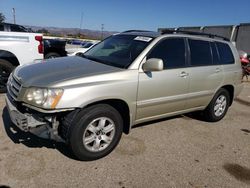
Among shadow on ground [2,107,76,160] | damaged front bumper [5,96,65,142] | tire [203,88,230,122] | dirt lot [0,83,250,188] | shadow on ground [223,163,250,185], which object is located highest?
damaged front bumper [5,96,65,142]

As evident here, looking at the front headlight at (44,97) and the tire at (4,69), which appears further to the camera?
the tire at (4,69)

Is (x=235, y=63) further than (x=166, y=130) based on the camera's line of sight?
Yes

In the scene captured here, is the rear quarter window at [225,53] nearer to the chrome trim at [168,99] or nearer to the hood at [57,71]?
the chrome trim at [168,99]

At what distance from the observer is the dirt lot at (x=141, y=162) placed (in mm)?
2896

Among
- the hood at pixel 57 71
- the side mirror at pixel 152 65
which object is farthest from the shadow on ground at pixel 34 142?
the side mirror at pixel 152 65

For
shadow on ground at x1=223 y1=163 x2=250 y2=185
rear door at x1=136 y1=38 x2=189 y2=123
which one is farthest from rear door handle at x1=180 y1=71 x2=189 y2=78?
shadow on ground at x1=223 y1=163 x2=250 y2=185

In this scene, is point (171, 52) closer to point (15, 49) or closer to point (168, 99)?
point (168, 99)

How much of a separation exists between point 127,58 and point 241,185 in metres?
2.27

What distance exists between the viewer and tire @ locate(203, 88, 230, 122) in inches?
193

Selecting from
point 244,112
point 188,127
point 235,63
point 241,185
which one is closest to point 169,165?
point 241,185

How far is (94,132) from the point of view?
321cm

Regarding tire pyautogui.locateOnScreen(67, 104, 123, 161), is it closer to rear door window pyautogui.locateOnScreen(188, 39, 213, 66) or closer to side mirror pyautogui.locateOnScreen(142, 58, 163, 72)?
side mirror pyautogui.locateOnScreen(142, 58, 163, 72)

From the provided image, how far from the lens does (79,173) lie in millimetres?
2990

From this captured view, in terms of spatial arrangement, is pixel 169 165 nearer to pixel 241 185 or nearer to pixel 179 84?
pixel 241 185
